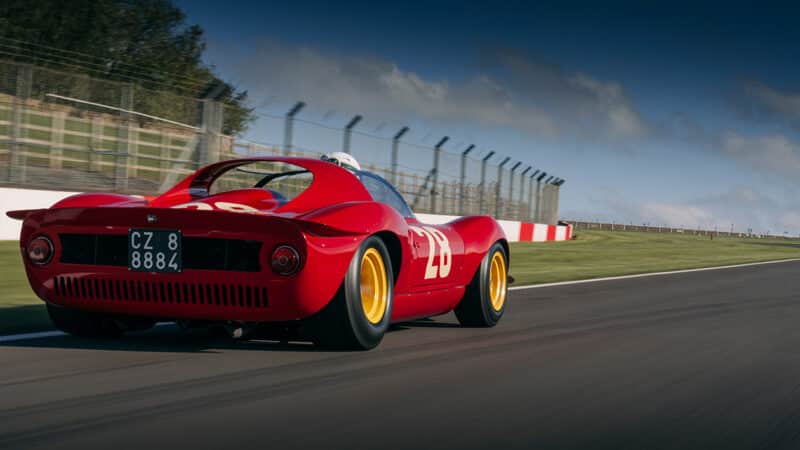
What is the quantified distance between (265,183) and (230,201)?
1.03 metres

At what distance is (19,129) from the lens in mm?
14453

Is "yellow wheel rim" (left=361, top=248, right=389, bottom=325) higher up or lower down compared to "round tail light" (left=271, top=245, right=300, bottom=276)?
lower down

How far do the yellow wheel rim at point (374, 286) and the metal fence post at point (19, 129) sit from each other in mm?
9904

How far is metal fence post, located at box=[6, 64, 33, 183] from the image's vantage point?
1430 cm

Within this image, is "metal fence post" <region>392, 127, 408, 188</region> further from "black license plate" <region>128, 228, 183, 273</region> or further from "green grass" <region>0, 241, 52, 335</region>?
"black license plate" <region>128, 228, 183, 273</region>

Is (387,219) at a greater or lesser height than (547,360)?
greater

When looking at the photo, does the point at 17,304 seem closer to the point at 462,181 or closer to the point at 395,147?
the point at 395,147

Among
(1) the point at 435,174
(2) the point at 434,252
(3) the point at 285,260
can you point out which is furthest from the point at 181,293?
(1) the point at 435,174

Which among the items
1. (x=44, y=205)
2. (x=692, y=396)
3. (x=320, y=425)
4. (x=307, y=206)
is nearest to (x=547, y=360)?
(x=692, y=396)

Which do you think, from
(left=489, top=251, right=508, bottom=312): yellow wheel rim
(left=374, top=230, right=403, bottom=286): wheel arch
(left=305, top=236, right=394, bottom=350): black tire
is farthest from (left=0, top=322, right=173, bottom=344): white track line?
(left=489, top=251, right=508, bottom=312): yellow wheel rim

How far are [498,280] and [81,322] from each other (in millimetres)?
3288

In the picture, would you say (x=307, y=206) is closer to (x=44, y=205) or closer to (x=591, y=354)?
(x=591, y=354)

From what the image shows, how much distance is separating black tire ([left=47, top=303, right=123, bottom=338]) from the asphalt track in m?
0.08

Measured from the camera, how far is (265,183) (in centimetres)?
702
